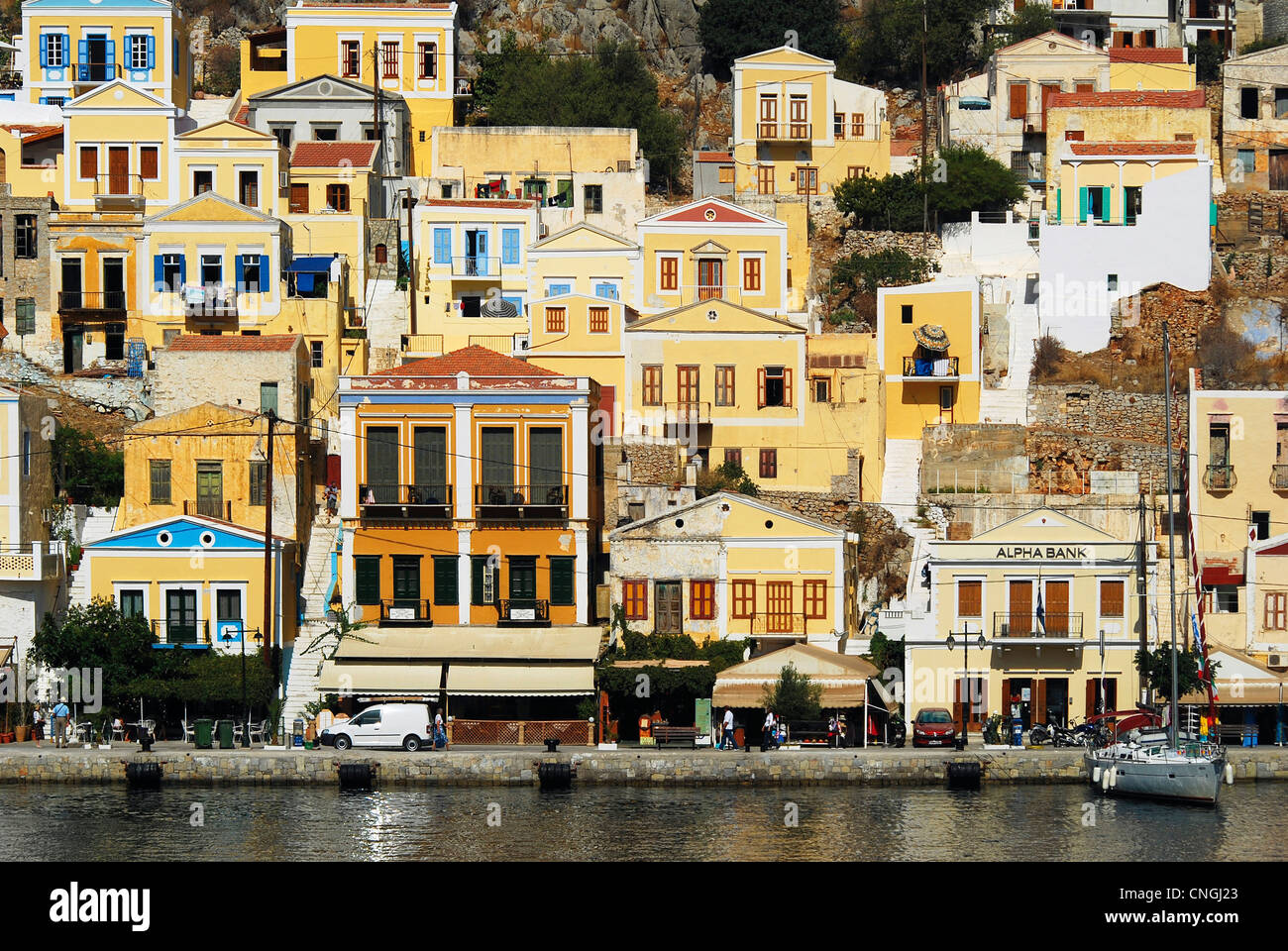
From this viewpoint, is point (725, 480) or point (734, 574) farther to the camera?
point (725, 480)

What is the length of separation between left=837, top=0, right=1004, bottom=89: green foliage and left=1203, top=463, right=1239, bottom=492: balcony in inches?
1524

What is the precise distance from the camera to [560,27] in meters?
92.7

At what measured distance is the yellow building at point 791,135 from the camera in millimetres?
76125

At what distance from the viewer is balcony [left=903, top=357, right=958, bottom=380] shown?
6209 centimetres

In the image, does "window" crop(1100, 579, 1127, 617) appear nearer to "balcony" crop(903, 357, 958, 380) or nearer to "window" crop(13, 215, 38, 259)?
"balcony" crop(903, 357, 958, 380)

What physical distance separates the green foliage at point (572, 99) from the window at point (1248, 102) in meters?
22.3

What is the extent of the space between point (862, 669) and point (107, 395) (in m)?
26.3

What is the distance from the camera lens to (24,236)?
66.6 m

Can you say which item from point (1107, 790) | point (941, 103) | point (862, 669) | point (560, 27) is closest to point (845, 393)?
point (862, 669)

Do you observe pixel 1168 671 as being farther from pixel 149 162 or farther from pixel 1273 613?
pixel 149 162

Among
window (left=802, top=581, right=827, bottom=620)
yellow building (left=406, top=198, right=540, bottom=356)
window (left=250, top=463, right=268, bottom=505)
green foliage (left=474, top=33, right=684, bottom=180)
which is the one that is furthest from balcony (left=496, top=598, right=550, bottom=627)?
green foliage (left=474, top=33, right=684, bottom=180)

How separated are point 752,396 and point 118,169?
2527 centimetres

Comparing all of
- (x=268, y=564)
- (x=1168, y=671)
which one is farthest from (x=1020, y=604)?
(x=268, y=564)

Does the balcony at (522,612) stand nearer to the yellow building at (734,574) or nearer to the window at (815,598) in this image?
the yellow building at (734,574)
